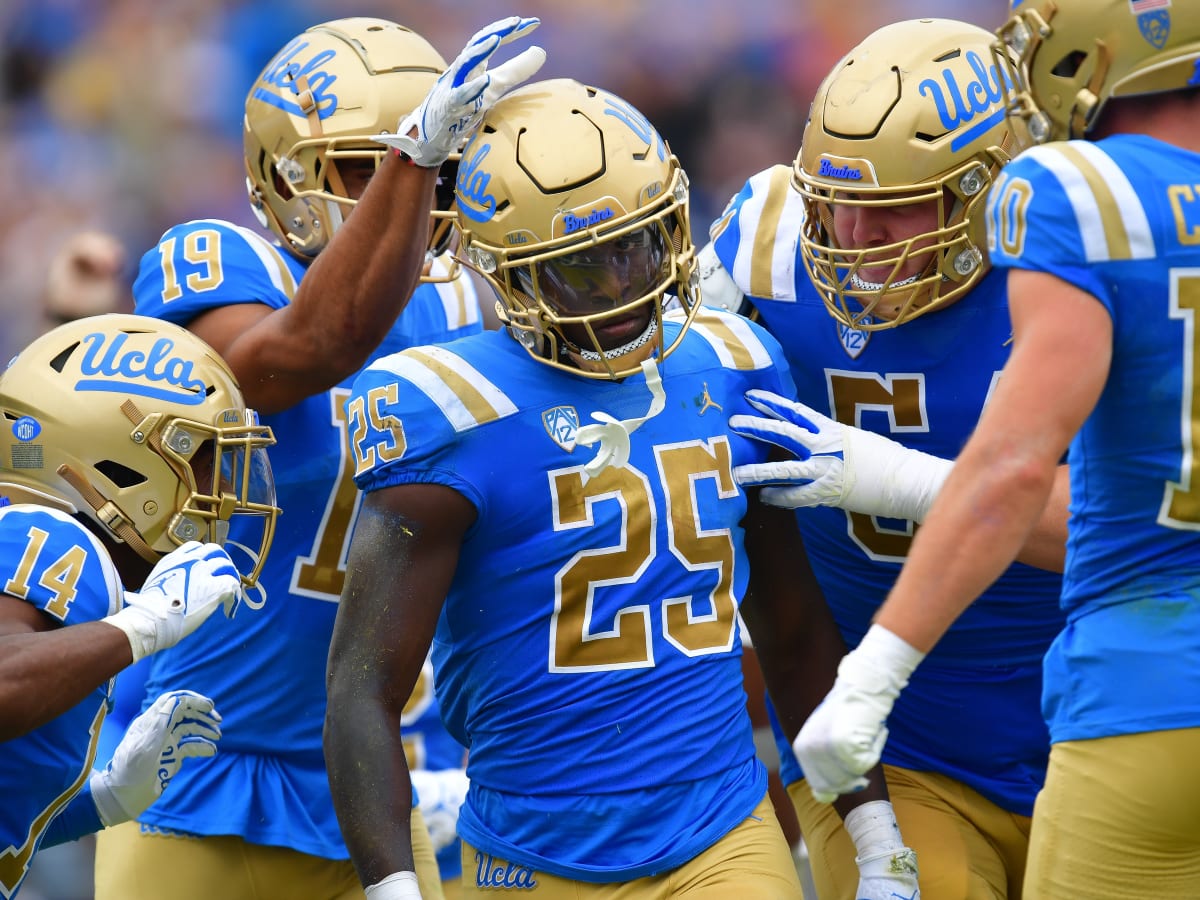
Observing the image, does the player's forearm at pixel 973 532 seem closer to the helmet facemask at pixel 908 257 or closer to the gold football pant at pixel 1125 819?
the gold football pant at pixel 1125 819

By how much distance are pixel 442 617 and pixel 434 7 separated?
666 cm

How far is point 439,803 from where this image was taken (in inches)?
198

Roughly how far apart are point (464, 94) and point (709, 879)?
1.59 m

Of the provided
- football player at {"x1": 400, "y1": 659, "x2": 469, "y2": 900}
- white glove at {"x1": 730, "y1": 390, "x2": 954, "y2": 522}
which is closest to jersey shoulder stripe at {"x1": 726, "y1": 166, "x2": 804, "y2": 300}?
white glove at {"x1": 730, "y1": 390, "x2": 954, "y2": 522}

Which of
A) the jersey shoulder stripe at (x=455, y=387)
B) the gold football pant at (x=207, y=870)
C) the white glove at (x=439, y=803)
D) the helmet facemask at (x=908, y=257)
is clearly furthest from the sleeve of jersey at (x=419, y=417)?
the white glove at (x=439, y=803)

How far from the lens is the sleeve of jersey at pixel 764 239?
12.3 feet

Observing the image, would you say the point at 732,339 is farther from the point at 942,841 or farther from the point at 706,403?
the point at 942,841

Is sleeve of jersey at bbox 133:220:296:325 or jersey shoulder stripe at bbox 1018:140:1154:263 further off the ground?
jersey shoulder stripe at bbox 1018:140:1154:263

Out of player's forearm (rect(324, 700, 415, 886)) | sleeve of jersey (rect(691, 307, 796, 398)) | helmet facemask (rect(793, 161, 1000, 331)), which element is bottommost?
player's forearm (rect(324, 700, 415, 886))

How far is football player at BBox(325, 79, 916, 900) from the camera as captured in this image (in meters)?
3.06

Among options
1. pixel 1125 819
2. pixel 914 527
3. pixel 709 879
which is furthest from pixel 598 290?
pixel 1125 819

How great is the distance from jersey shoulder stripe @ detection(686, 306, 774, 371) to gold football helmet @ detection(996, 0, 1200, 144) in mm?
820

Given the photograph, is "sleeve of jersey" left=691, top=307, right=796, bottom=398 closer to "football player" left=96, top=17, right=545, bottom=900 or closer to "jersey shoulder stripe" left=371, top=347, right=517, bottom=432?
"jersey shoulder stripe" left=371, top=347, right=517, bottom=432

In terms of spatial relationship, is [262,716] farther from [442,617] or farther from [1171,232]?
[1171,232]
